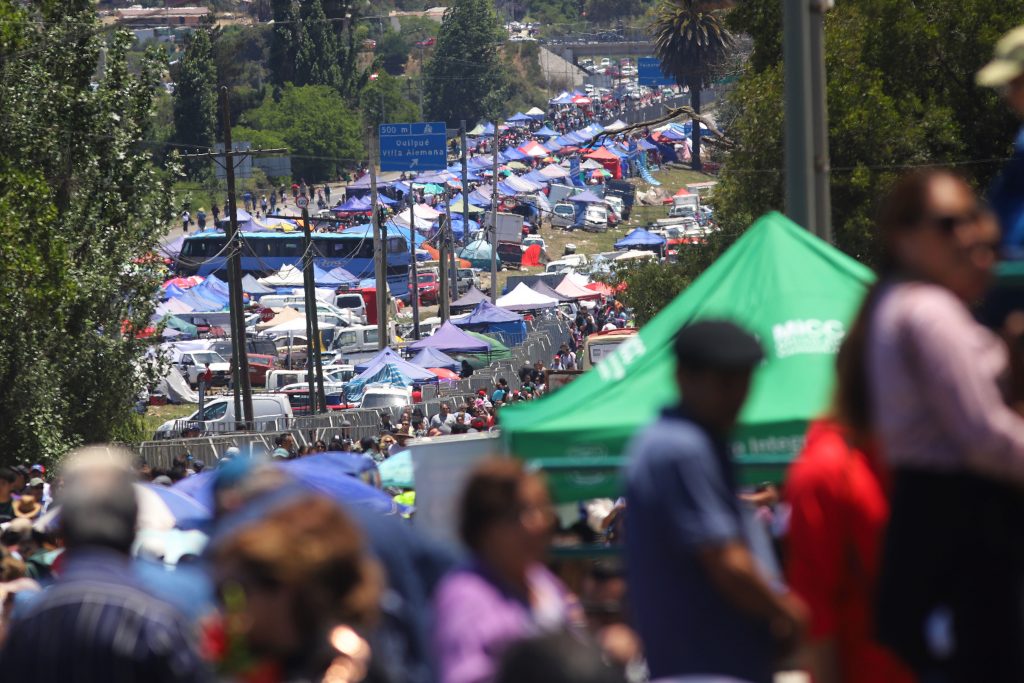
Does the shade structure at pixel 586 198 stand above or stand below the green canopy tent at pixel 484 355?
above

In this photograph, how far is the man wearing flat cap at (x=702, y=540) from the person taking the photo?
3.87 m

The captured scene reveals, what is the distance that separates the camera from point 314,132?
4670 inches

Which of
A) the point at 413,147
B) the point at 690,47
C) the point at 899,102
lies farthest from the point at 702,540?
the point at 690,47

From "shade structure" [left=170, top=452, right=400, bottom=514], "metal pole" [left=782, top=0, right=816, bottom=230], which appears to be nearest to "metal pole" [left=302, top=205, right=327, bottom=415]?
"shade structure" [left=170, top=452, right=400, bottom=514]

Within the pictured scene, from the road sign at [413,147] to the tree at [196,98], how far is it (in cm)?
5011

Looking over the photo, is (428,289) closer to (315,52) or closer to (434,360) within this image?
(434,360)

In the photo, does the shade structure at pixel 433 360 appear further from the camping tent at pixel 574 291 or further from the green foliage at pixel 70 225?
the camping tent at pixel 574 291

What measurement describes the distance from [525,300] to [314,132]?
66.6m

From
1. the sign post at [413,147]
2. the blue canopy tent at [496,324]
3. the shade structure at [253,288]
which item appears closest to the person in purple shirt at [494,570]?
the blue canopy tent at [496,324]

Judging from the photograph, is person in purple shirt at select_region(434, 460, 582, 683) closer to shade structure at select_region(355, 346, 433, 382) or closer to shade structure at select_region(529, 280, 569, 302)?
shade structure at select_region(355, 346, 433, 382)

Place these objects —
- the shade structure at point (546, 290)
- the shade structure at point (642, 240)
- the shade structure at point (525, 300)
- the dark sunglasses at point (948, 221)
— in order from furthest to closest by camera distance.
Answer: the shade structure at point (642, 240)
the shade structure at point (546, 290)
the shade structure at point (525, 300)
the dark sunglasses at point (948, 221)

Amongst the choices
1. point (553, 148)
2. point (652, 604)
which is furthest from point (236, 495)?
point (553, 148)

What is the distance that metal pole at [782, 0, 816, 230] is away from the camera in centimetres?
784

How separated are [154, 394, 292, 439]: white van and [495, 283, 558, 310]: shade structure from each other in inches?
647
